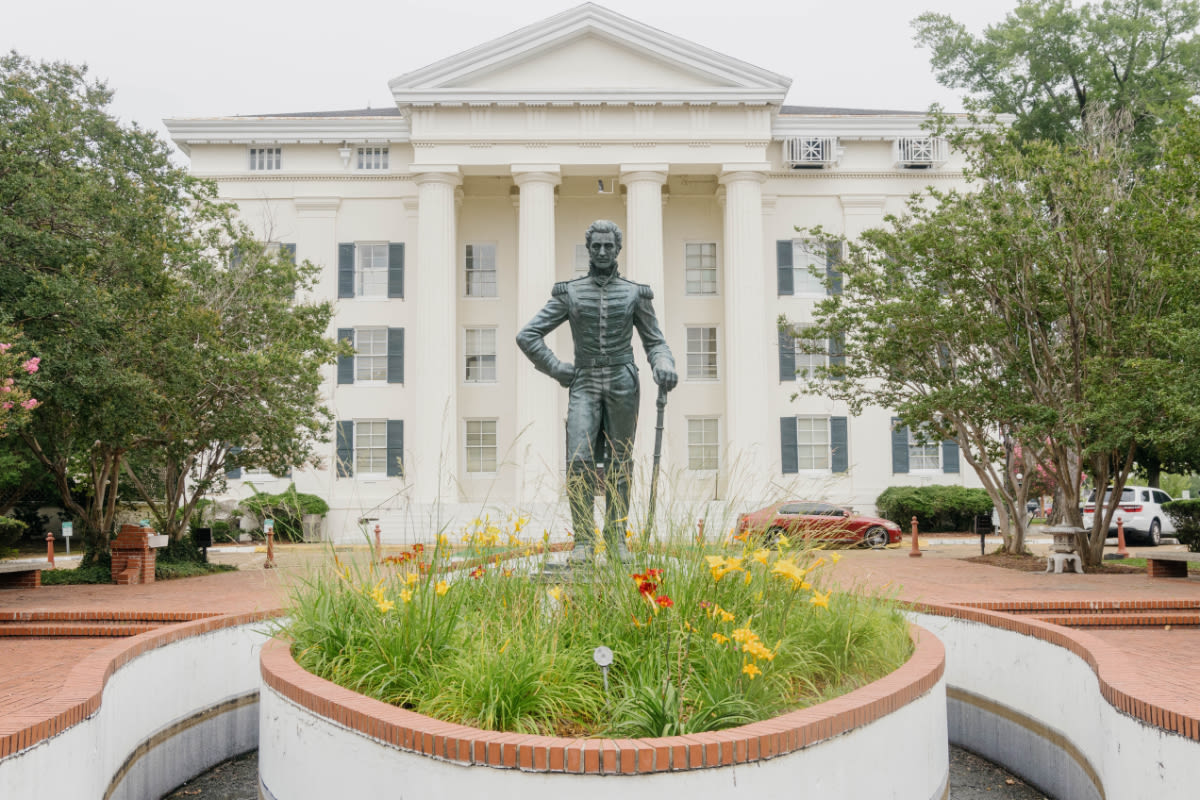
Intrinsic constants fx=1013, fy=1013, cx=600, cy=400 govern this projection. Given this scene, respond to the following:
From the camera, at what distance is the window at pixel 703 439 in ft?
112

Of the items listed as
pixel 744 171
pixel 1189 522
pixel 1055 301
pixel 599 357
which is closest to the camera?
pixel 599 357

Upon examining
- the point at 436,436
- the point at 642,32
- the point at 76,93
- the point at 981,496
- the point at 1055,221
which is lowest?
the point at 981,496

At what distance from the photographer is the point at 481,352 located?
1358 inches

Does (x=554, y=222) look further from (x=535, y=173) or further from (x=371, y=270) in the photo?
(x=371, y=270)

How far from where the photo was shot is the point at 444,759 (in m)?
4.17

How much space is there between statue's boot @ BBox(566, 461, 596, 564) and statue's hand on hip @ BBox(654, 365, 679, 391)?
0.88 metres

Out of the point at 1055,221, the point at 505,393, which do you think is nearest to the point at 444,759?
the point at 1055,221

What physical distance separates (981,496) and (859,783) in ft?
101

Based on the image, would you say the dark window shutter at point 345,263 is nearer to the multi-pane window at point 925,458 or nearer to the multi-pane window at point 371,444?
the multi-pane window at point 371,444

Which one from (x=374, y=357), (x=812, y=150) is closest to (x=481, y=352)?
(x=374, y=357)

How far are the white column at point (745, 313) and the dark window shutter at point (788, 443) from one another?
121 cm

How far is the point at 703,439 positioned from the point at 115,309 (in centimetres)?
2388

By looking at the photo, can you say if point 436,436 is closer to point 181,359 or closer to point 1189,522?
point 181,359

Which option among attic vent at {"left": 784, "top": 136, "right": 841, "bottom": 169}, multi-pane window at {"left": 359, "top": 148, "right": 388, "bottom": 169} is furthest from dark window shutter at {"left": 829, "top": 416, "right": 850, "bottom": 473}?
multi-pane window at {"left": 359, "top": 148, "right": 388, "bottom": 169}
